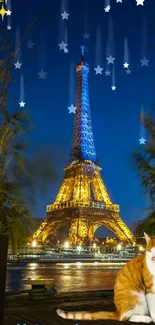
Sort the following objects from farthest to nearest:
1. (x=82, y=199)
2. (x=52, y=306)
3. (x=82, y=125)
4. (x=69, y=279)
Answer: (x=82, y=125), (x=82, y=199), (x=69, y=279), (x=52, y=306)

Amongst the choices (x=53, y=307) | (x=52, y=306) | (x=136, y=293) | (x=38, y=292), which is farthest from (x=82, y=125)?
(x=136, y=293)

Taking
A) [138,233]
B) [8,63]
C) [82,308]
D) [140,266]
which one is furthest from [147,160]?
[8,63]

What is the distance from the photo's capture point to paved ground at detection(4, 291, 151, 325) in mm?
4901

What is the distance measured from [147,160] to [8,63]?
4174 mm

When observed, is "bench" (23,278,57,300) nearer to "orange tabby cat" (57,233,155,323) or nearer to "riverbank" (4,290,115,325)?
"riverbank" (4,290,115,325)

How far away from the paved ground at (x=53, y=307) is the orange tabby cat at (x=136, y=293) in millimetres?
110

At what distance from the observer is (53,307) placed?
6422 mm

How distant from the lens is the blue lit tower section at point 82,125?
194 ft

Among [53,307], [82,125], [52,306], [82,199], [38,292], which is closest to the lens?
[53,307]

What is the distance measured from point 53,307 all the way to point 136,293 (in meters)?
2.43

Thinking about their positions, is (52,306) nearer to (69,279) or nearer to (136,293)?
(136,293)

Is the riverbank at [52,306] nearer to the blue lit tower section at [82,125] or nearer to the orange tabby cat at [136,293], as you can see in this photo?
the orange tabby cat at [136,293]

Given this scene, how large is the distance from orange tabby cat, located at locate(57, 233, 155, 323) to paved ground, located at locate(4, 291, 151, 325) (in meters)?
0.11

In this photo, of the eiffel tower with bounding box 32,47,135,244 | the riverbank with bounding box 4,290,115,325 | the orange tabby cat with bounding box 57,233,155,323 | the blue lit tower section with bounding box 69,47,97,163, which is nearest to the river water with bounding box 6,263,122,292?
the riverbank with bounding box 4,290,115,325
